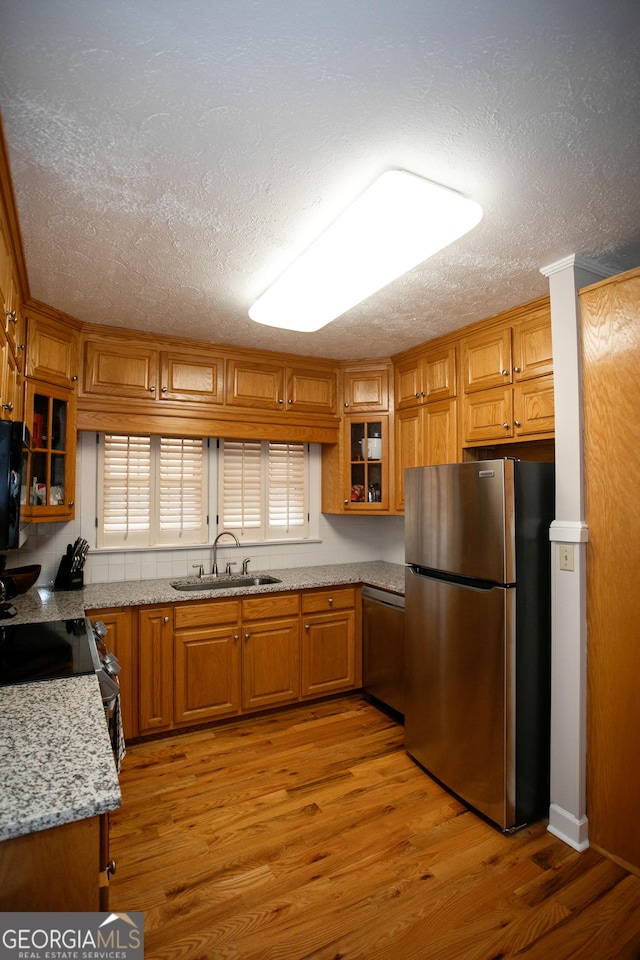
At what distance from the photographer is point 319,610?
3422mm

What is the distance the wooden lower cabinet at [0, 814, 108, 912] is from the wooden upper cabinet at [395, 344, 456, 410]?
2.80 metres

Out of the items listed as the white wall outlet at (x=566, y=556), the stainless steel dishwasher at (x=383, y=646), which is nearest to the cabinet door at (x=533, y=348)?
the white wall outlet at (x=566, y=556)

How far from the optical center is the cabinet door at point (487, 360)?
276 centimetres

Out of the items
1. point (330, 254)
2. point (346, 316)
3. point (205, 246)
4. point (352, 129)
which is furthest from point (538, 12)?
point (346, 316)

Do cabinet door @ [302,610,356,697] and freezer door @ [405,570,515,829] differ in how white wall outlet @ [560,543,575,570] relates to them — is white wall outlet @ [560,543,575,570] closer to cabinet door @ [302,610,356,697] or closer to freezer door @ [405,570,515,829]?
freezer door @ [405,570,515,829]

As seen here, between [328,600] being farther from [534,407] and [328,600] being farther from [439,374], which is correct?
[534,407]

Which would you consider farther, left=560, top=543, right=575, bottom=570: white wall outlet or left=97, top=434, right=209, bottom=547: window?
left=97, top=434, right=209, bottom=547: window

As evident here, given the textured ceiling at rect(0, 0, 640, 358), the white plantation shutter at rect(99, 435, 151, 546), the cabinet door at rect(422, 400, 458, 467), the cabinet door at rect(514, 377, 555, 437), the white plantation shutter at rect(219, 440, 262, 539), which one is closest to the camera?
the textured ceiling at rect(0, 0, 640, 358)

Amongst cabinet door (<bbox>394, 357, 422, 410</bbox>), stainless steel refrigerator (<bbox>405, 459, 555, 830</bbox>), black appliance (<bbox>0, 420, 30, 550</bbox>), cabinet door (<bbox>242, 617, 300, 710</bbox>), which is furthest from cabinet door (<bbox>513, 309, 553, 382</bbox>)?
black appliance (<bbox>0, 420, 30, 550</bbox>)

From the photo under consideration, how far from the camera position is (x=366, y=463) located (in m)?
3.79

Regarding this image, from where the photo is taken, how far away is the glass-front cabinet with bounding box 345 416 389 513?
3.72m

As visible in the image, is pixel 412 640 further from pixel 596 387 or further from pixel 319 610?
pixel 596 387

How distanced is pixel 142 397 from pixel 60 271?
96 cm

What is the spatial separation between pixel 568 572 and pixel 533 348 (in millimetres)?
1181
